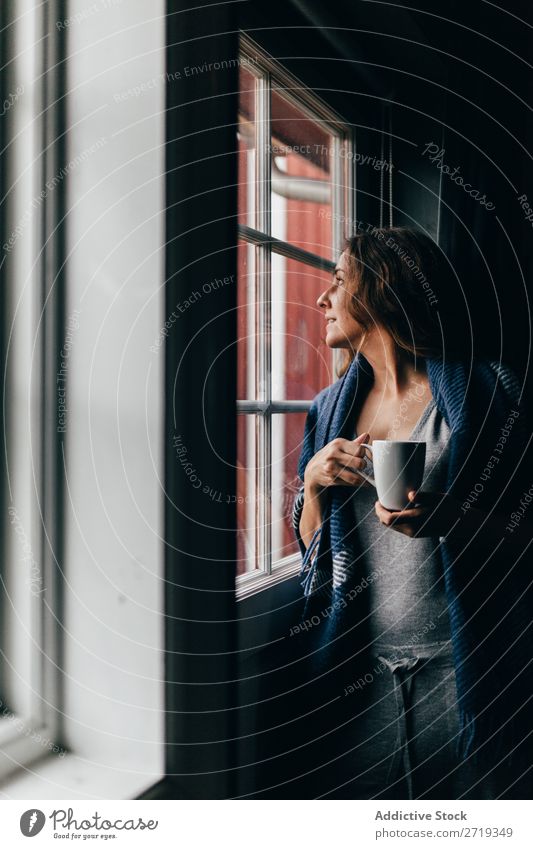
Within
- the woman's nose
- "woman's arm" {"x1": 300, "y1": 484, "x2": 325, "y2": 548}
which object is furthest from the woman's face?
"woman's arm" {"x1": 300, "y1": 484, "x2": 325, "y2": 548}

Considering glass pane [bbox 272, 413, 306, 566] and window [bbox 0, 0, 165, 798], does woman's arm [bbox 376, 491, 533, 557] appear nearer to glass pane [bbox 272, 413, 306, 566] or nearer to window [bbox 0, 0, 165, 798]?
glass pane [bbox 272, 413, 306, 566]

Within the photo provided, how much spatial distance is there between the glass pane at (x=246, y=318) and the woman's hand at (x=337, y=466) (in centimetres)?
7

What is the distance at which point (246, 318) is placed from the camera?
16.5 inches

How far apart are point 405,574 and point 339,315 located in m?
0.19

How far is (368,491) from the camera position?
1.34ft

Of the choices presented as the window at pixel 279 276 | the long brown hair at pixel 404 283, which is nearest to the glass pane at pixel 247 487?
the window at pixel 279 276

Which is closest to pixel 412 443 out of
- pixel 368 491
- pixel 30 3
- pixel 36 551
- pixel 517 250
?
pixel 368 491

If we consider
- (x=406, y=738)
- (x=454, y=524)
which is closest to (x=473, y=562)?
(x=454, y=524)

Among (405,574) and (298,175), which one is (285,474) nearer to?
(405,574)

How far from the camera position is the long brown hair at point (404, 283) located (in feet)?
1.33

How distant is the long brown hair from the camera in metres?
0.41

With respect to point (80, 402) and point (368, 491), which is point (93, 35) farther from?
point (368, 491)

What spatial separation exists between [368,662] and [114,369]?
274 mm
